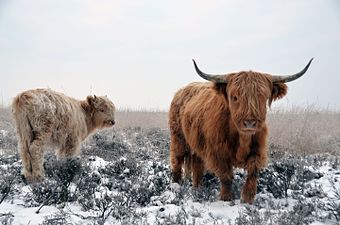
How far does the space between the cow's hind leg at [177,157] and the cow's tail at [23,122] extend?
221 centimetres

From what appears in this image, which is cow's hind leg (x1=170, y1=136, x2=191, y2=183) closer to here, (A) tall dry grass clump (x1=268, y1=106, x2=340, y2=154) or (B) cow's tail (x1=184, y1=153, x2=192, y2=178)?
(B) cow's tail (x1=184, y1=153, x2=192, y2=178)

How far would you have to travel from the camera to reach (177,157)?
6.24 metres

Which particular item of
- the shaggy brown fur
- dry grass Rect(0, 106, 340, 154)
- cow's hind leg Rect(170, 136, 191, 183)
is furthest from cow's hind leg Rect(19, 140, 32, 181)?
dry grass Rect(0, 106, 340, 154)

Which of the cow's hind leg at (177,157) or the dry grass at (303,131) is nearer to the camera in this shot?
the cow's hind leg at (177,157)

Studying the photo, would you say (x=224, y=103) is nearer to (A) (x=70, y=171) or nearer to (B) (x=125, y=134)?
(A) (x=70, y=171)

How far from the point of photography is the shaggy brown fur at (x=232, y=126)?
4.16 meters

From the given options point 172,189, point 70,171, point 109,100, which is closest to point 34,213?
point 70,171

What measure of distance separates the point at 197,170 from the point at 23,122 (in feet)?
8.84

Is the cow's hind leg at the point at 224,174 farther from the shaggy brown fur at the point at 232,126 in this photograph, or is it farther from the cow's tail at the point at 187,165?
the cow's tail at the point at 187,165

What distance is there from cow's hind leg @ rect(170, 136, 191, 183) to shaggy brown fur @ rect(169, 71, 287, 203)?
0.46 meters

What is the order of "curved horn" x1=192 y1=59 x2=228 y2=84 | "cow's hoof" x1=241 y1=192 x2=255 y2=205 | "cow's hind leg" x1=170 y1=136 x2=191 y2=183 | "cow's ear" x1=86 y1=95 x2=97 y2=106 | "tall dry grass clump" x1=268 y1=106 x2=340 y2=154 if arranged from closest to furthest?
"cow's hoof" x1=241 y1=192 x2=255 y2=205
"curved horn" x1=192 y1=59 x2=228 y2=84
"cow's hind leg" x1=170 y1=136 x2=191 y2=183
"cow's ear" x1=86 y1=95 x2=97 y2=106
"tall dry grass clump" x1=268 y1=106 x2=340 y2=154

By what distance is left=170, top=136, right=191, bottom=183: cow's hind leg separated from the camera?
6.14 metres

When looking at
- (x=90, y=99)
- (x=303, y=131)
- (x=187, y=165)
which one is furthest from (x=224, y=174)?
(x=303, y=131)

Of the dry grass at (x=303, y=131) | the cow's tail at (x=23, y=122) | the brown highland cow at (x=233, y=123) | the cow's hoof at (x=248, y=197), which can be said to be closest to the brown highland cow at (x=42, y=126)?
the cow's tail at (x=23, y=122)
